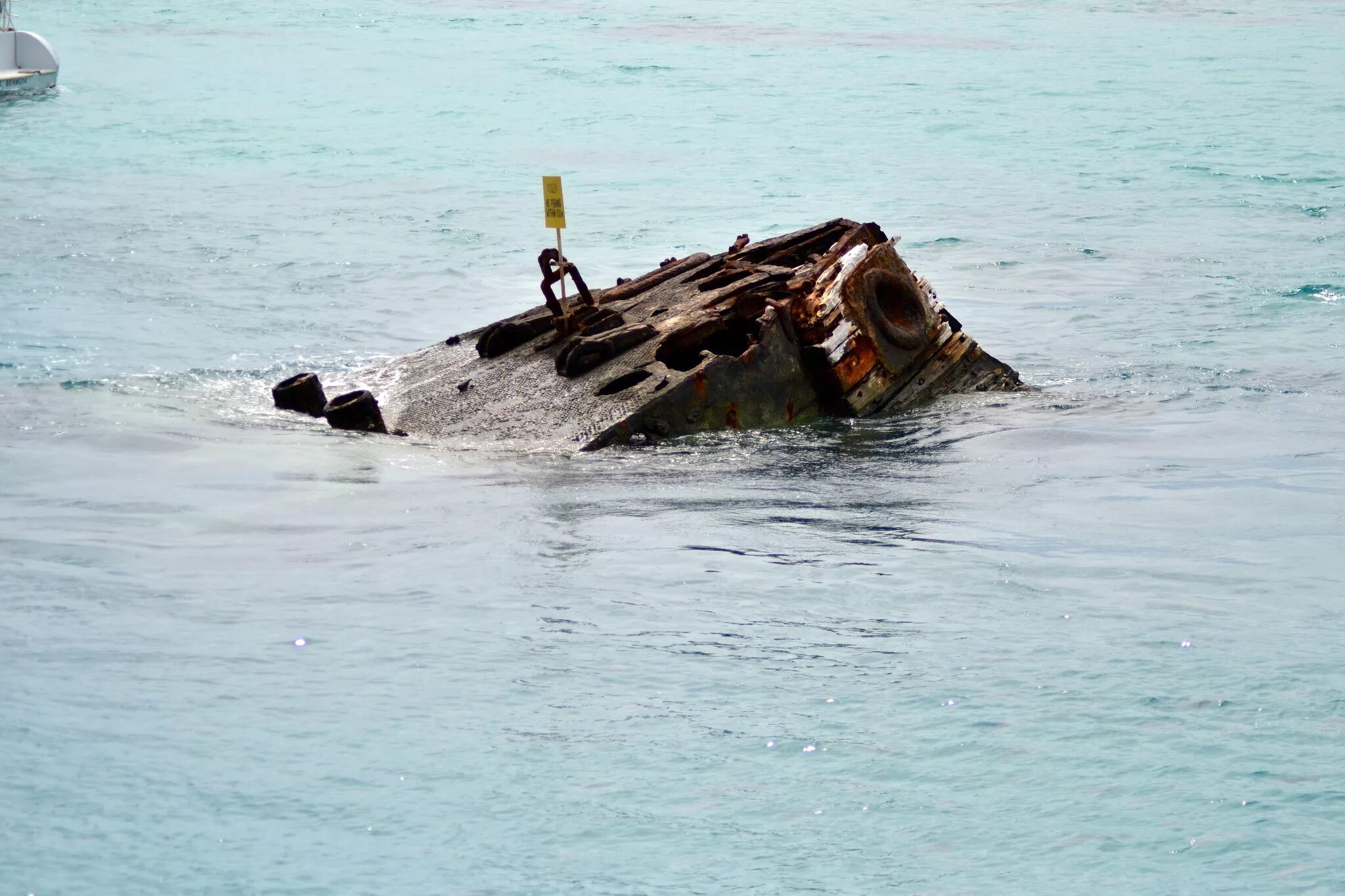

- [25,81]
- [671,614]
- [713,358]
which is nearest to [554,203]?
→ [713,358]

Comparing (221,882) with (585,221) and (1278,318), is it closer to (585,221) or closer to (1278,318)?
(1278,318)

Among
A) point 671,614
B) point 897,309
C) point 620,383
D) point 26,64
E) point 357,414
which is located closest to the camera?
point 671,614

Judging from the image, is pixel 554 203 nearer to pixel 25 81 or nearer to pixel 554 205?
pixel 554 205

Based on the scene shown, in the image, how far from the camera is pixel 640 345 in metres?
9.06

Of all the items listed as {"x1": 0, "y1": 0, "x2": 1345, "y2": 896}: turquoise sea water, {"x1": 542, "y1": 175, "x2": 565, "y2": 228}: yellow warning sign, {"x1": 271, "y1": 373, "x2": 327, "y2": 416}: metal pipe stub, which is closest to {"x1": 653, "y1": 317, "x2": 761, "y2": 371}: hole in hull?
{"x1": 0, "y1": 0, "x2": 1345, "y2": 896}: turquoise sea water

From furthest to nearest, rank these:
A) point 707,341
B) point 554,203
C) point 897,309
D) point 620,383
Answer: point 897,309 → point 707,341 → point 554,203 → point 620,383

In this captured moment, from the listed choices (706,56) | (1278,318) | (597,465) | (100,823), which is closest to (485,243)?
(1278,318)

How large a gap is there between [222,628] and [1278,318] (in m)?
11.5

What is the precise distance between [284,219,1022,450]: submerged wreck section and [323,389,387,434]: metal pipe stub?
0.05 m

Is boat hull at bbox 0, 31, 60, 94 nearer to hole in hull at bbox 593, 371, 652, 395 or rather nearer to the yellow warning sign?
the yellow warning sign

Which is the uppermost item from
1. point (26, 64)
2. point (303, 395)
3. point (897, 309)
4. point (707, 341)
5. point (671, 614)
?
point (897, 309)

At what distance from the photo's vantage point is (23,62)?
3591 centimetres

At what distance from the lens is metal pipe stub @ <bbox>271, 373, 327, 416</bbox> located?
31.6 ft

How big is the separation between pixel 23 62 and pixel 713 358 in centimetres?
3257
